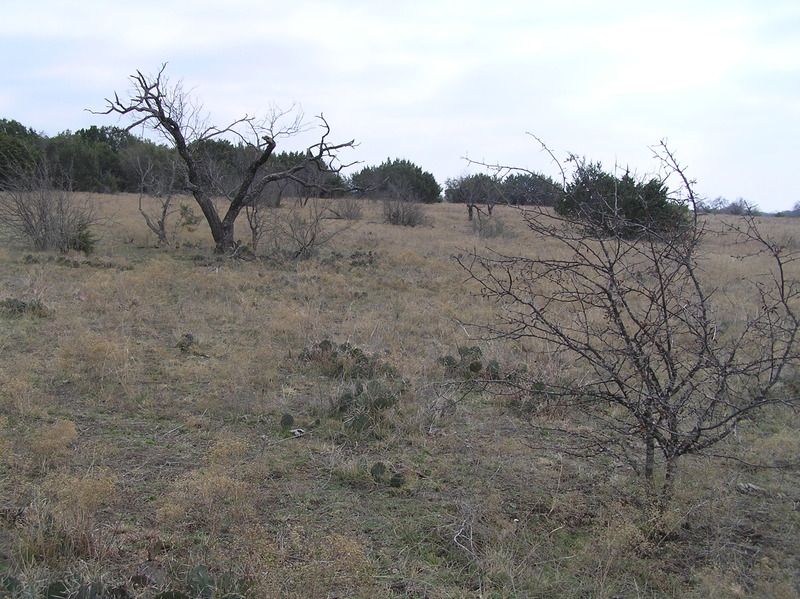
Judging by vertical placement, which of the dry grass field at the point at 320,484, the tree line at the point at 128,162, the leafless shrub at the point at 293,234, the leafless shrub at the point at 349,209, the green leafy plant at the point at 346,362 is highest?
the tree line at the point at 128,162

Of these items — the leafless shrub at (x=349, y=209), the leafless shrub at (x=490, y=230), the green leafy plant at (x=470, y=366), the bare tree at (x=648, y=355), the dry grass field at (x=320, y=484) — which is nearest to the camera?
the dry grass field at (x=320, y=484)

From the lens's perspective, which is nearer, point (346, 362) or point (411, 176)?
point (346, 362)

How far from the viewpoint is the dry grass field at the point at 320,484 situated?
2.56m

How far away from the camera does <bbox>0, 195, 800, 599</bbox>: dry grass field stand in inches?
101

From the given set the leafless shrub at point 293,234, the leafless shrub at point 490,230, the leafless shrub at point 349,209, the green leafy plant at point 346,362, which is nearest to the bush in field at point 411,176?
the leafless shrub at point 349,209

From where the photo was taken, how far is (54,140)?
3045 cm

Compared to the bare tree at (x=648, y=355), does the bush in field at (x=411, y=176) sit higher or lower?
higher

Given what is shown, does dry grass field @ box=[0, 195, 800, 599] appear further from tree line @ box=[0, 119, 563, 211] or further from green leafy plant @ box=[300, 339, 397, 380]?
tree line @ box=[0, 119, 563, 211]

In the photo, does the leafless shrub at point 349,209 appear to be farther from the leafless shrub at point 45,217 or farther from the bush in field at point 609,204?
the bush in field at point 609,204

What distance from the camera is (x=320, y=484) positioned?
3.54m

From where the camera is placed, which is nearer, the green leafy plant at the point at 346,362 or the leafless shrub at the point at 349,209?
the green leafy plant at the point at 346,362

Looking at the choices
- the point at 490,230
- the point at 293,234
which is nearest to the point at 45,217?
the point at 293,234

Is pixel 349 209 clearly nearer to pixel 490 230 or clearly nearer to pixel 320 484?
pixel 490 230

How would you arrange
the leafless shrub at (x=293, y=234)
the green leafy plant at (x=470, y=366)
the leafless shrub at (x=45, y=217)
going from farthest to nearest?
the leafless shrub at (x=293, y=234), the leafless shrub at (x=45, y=217), the green leafy plant at (x=470, y=366)
